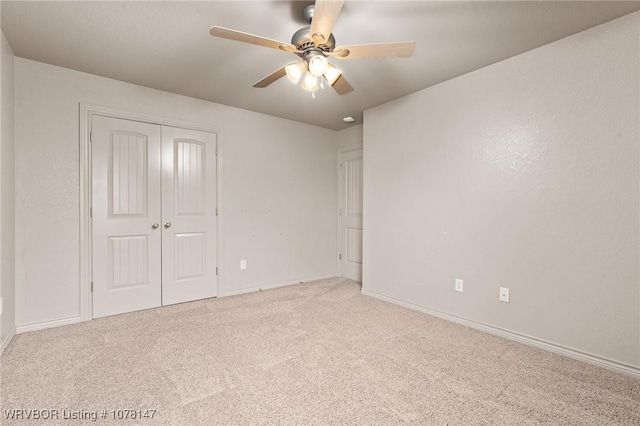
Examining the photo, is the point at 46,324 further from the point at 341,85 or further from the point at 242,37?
the point at 341,85

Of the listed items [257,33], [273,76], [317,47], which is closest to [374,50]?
[317,47]

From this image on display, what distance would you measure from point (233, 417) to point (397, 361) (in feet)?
3.76

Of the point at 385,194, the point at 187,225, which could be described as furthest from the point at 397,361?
the point at 187,225

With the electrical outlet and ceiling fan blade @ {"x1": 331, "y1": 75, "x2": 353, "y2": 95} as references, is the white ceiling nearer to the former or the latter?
ceiling fan blade @ {"x1": 331, "y1": 75, "x2": 353, "y2": 95}

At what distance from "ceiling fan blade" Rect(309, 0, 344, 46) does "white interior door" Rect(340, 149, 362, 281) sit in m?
2.89

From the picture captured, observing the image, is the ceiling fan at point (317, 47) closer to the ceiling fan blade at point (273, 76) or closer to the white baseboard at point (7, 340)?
the ceiling fan blade at point (273, 76)

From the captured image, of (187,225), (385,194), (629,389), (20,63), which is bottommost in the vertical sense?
(629,389)

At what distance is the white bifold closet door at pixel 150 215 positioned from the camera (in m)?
2.97

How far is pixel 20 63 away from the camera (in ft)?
8.44

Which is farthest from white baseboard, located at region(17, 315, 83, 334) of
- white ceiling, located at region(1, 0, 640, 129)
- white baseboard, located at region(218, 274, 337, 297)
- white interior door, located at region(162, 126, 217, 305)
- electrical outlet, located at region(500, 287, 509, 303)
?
electrical outlet, located at region(500, 287, 509, 303)

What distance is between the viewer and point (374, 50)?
1.82m

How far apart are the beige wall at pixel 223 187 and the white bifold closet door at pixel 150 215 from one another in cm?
17

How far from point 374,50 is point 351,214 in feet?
9.99

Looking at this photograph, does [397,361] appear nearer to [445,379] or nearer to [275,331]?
[445,379]
